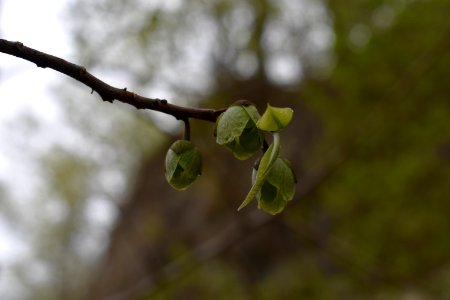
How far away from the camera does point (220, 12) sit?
2773 millimetres

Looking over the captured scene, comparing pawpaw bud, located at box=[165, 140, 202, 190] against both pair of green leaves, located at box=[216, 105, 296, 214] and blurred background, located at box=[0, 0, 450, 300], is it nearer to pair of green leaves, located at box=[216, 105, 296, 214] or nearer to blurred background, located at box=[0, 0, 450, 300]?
pair of green leaves, located at box=[216, 105, 296, 214]

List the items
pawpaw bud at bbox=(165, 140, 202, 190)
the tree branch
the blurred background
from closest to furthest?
the tree branch → pawpaw bud at bbox=(165, 140, 202, 190) → the blurred background

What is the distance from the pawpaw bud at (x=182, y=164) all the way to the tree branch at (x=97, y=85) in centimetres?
7

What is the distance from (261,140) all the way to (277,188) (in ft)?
0.16

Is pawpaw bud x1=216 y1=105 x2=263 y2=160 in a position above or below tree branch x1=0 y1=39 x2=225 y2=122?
below

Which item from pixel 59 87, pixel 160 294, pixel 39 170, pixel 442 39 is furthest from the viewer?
pixel 39 170

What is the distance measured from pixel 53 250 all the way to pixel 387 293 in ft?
19.7

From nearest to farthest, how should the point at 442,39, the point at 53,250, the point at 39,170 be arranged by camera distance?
the point at 442,39
the point at 39,170
the point at 53,250

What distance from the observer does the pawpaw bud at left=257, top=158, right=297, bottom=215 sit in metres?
0.62

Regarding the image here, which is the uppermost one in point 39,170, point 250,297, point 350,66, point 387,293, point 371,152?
point 39,170

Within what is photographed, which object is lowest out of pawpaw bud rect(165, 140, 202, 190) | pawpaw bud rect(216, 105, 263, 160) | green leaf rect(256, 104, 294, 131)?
green leaf rect(256, 104, 294, 131)

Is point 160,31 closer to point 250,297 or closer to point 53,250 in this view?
point 250,297

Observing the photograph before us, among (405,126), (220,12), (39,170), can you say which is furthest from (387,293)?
(39,170)

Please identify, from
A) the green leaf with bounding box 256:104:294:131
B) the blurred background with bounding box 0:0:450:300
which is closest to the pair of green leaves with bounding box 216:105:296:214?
the green leaf with bounding box 256:104:294:131
